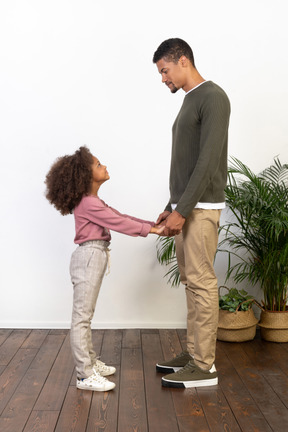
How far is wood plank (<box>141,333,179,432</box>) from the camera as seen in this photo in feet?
7.56

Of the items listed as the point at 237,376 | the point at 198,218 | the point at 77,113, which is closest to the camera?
the point at 198,218

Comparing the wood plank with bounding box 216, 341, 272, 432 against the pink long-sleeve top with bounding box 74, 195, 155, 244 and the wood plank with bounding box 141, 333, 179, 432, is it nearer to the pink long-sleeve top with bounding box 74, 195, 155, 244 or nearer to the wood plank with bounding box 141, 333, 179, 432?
the wood plank with bounding box 141, 333, 179, 432

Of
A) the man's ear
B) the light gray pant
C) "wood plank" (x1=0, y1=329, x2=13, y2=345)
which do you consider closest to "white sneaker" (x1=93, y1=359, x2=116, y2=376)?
the light gray pant

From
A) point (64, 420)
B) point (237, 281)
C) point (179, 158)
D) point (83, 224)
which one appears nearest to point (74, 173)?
point (83, 224)

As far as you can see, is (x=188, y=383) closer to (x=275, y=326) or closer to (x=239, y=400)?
(x=239, y=400)

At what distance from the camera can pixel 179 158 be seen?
2760 millimetres

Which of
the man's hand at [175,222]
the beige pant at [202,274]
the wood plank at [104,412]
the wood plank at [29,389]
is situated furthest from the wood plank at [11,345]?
the man's hand at [175,222]

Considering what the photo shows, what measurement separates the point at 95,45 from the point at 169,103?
2.01 feet

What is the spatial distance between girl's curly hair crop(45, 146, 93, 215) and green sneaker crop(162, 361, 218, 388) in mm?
944

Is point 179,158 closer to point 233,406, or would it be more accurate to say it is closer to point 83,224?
point 83,224

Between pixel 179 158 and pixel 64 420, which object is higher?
pixel 179 158

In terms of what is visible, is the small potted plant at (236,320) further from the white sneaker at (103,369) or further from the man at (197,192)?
the white sneaker at (103,369)

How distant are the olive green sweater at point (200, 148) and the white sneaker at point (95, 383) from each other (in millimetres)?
859

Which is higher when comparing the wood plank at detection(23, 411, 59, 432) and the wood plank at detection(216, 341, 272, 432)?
the wood plank at detection(216, 341, 272, 432)
